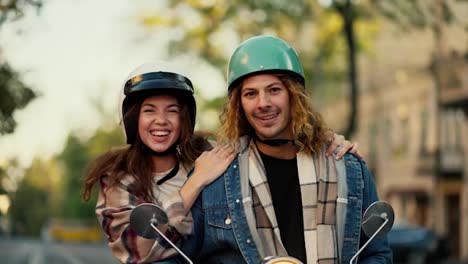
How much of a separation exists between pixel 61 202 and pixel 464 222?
263 ft

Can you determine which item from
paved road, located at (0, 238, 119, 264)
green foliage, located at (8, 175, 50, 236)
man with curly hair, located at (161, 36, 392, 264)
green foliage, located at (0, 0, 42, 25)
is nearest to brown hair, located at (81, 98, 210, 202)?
man with curly hair, located at (161, 36, 392, 264)

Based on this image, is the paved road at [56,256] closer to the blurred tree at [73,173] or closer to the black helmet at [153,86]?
the black helmet at [153,86]

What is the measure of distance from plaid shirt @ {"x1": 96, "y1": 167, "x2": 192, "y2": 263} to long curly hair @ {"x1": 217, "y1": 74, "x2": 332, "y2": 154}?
371mm

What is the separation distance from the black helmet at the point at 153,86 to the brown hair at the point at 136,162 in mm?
26

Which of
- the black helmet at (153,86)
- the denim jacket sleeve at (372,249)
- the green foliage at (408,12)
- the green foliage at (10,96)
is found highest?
the green foliage at (408,12)

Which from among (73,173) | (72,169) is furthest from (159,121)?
(73,173)

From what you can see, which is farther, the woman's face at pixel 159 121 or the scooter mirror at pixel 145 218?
the woman's face at pixel 159 121

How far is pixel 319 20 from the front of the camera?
2616 centimetres

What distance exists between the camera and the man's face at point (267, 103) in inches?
167

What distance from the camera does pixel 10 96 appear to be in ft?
51.9

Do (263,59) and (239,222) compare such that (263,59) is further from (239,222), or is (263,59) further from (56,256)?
(56,256)

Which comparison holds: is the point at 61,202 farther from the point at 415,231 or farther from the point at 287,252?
the point at 287,252

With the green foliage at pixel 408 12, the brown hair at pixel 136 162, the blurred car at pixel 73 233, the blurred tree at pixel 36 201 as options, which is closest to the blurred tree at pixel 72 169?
the blurred tree at pixel 36 201

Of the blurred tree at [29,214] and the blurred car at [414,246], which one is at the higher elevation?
the blurred tree at [29,214]
